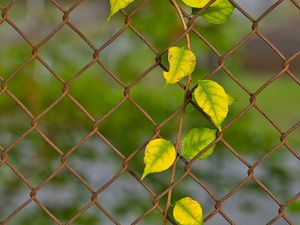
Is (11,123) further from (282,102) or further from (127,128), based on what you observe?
(282,102)

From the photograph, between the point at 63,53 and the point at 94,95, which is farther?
the point at 63,53

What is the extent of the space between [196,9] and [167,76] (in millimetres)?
156

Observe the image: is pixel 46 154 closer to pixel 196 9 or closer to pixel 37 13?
pixel 37 13

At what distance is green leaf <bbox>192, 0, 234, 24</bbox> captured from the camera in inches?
66.7

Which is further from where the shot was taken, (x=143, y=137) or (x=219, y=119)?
(x=143, y=137)

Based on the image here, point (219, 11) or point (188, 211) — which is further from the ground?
point (219, 11)

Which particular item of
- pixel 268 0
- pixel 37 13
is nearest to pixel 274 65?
pixel 268 0

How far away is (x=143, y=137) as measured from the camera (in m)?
3.69

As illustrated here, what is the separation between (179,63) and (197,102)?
84 millimetres

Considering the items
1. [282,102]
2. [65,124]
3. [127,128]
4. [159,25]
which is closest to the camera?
[159,25]

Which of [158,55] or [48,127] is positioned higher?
[48,127]

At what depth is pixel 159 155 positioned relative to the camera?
5.57 ft

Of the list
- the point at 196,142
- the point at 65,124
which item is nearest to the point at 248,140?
the point at 65,124

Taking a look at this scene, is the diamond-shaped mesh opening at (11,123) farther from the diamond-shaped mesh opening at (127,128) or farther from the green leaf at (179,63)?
the green leaf at (179,63)
